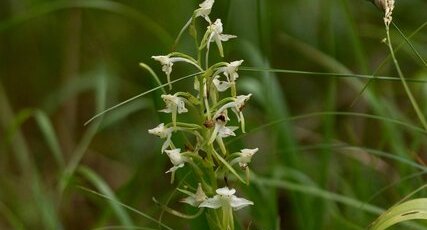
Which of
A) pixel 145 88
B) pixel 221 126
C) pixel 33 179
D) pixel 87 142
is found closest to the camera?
pixel 221 126

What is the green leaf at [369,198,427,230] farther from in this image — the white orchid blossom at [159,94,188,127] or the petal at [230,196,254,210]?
the white orchid blossom at [159,94,188,127]

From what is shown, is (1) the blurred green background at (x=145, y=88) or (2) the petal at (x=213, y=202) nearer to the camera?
(2) the petal at (x=213, y=202)

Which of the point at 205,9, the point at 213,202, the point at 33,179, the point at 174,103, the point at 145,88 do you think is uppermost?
the point at 145,88

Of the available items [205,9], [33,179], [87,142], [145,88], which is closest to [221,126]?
[205,9]

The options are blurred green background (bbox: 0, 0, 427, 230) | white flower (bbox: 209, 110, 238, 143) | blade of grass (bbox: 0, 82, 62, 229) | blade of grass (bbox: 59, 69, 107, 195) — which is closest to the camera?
white flower (bbox: 209, 110, 238, 143)

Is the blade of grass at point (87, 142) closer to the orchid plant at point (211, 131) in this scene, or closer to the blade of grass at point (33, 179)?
the blade of grass at point (33, 179)

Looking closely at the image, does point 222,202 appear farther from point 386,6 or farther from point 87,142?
point 87,142

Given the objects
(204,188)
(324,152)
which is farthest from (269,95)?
(204,188)

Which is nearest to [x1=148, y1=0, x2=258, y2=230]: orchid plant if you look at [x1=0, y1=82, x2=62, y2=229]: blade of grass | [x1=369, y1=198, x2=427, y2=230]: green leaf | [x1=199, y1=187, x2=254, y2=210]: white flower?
[x1=199, y1=187, x2=254, y2=210]: white flower

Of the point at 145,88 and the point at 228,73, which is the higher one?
the point at 145,88

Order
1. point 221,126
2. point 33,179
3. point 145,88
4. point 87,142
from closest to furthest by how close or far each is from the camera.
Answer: point 221,126 < point 87,142 < point 33,179 < point 145,88

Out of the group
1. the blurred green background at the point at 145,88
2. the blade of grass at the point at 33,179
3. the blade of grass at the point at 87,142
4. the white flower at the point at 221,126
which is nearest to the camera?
the white flower at the point at 221,126

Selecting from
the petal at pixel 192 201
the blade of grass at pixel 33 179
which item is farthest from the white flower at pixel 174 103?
the blade of grass at pixel 33 179
